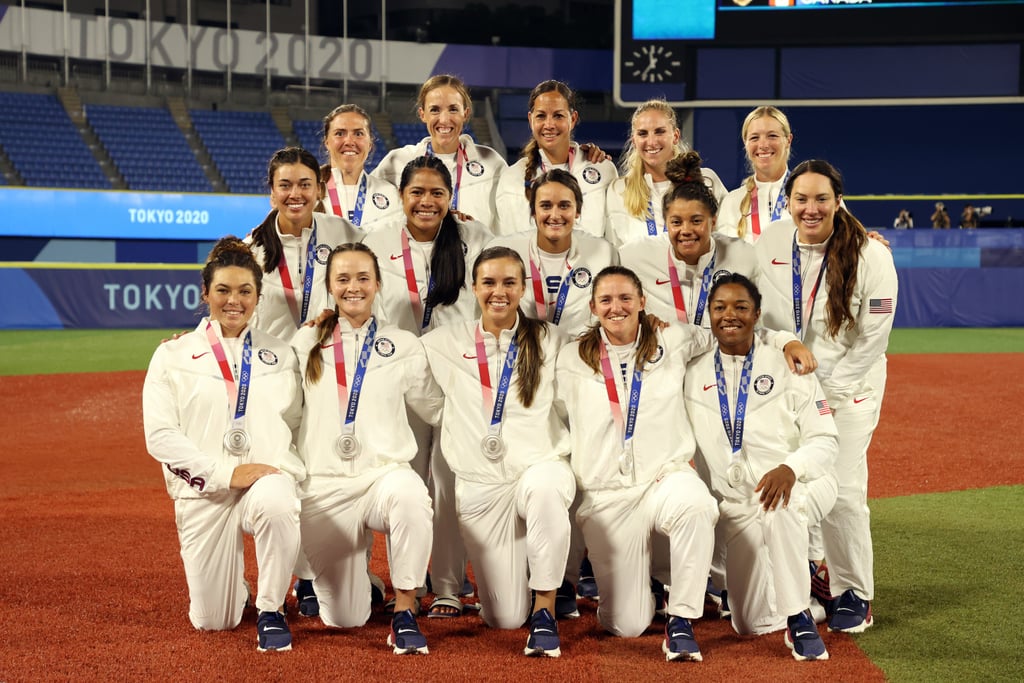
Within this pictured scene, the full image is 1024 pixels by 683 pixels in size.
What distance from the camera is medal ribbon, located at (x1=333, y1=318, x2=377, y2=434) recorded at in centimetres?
501

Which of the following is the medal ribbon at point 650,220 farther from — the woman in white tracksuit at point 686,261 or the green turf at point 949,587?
the green turf at point 949,587

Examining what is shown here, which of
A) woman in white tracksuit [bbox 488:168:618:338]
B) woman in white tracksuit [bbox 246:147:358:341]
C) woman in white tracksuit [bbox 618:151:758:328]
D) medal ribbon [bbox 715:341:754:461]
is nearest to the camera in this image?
medal ribbon [bbox 715:341:754:461]

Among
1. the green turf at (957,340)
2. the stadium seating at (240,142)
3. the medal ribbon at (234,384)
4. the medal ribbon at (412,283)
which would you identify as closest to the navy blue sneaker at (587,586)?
the medal ribbon at (412,283)

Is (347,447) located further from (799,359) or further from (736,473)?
(799,359)

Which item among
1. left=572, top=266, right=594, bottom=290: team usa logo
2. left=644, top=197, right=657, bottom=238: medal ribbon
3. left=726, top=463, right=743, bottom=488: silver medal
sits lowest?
left=726, top=463, right=743, bottom=488: silver medal

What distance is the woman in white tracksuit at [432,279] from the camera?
5.43m

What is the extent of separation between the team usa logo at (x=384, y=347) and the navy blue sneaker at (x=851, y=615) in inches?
94.8

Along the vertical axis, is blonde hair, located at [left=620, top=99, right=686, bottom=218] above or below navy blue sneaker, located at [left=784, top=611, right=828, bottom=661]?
above

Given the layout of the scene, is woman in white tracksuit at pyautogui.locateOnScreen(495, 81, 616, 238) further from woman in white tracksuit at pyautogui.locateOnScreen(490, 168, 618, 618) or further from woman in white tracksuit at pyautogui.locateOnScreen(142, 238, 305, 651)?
woman in white tracksuit at pyautogui.locateOnScreen(142, 238, 305, 651)

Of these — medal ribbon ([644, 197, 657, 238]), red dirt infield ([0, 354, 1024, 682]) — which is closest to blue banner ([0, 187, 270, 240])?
red dirt infield ([0, 354, 1024, 682])

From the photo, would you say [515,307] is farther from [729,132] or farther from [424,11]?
[424,11]

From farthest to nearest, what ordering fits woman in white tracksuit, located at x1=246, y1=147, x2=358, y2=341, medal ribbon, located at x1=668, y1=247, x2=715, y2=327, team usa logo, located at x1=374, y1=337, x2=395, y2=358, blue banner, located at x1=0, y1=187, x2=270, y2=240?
blue banner, located at x1=0, y1=187, x2=270, y2=240
woman in white tracksuit, located at x1=246, y1=147, x2=358, y2=341
medal ribbon, located at x1=668, y1=247, x2=715, y2=327
team usa logo, located at x1=374, y1=337, x2=395, y2=358

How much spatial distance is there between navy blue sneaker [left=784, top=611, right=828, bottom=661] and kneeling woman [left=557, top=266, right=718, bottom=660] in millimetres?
620

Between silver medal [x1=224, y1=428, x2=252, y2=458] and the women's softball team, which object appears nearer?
the women's softball team
